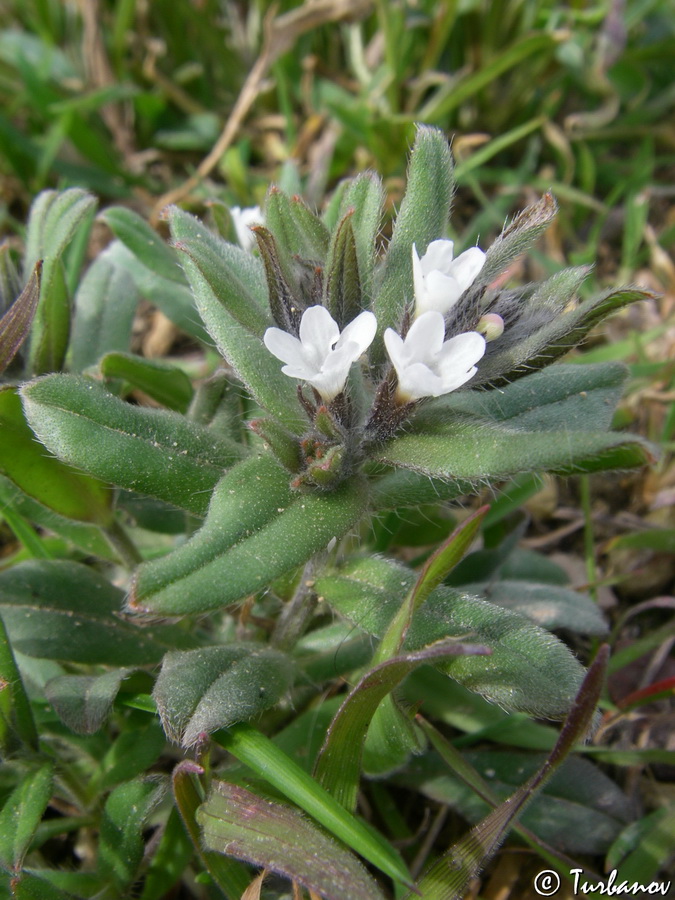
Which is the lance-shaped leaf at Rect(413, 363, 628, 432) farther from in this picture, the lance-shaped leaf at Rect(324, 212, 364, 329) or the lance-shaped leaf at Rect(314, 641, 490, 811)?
the lance-shaped leaf at Rect(314, 641, 490, 811)

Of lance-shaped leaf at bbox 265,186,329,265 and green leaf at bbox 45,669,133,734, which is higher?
lance-shaped leaf at bbox 265,186,329,265

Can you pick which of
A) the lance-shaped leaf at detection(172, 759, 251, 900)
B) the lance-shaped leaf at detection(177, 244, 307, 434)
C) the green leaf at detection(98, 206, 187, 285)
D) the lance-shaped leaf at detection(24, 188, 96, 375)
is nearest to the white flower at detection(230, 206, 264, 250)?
the green leaf at detection(98, 206, 187, 285)

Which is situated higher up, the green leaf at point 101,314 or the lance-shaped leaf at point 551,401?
the green leaf at point 101,314

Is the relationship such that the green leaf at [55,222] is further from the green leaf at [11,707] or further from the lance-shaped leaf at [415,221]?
the green leaf at [11,707]

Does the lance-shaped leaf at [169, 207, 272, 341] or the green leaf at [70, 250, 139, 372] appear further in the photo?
the green leaf at [70, 250, 139, 372]

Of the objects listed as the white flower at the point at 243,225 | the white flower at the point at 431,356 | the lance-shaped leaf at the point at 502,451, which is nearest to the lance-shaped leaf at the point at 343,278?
the white flower at the point at 431,356

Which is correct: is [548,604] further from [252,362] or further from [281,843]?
[252,362]

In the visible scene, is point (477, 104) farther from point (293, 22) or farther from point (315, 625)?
point (315, 625)
